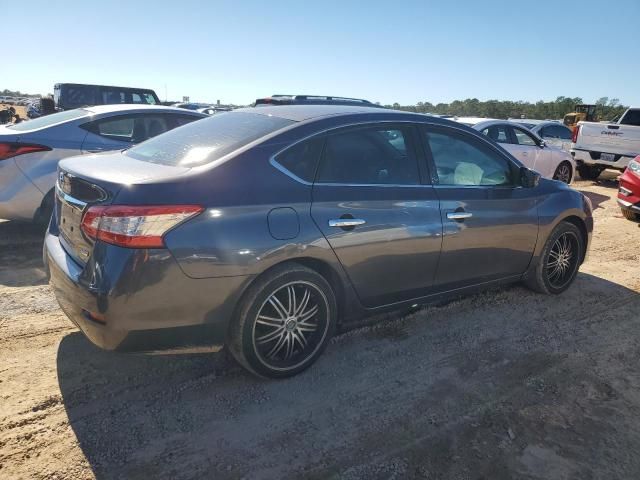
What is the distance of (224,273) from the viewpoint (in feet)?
8.82

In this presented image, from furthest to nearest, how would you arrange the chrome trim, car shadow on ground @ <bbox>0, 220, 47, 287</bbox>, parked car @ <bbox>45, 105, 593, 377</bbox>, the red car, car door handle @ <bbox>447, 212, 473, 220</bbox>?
the red car → car shadow on ground @ <bbox>0, 220, 47, 287</bbox> → car door handle @ <bbox>447, 212, 473, 220</bbox> → the chrome trim → parked car @ <bbox>45, 105, 593, 377</bbox>

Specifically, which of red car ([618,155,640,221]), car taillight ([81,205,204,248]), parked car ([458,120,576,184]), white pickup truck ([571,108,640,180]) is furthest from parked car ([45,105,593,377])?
white pickup truck ([571,108,640,180])

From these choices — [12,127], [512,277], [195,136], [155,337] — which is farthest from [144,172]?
[12,127]

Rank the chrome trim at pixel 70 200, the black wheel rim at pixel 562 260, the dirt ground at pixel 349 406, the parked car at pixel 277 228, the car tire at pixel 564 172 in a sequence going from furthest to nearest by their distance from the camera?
the car tire at pixel 564 172 → the black wheel rim at pixel 562 260 → the chrome trim at pixel 70 200 → the parked car at pixel 277 228 → the dirt ground at pixel 349 406

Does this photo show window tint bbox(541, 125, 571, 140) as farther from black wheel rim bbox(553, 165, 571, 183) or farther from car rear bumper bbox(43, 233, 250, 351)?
car rear bumper bbox(43, 233, 250, 351)

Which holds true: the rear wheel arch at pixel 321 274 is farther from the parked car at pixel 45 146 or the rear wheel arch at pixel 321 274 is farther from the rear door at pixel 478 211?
the parked car at pixel 45 146

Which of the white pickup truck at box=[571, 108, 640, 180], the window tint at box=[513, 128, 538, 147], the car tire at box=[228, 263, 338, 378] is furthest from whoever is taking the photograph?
the white pickup truck at box=[571, 108, 640, 180]

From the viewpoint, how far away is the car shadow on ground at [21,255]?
4.50 meters

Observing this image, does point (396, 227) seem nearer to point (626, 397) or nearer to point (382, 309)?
point (382, 309)

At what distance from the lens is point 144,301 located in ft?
8.36

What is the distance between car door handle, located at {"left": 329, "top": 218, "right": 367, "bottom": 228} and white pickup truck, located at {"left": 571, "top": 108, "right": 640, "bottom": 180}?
10.7 metres

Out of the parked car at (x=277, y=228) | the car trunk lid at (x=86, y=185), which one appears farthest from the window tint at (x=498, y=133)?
the car trunk lid at (x=86, y=185)

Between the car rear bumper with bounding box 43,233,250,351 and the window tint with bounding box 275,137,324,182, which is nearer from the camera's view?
the car rear bumper with bounding box 43,233,250,351

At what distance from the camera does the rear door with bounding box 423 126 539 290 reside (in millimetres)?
3705
